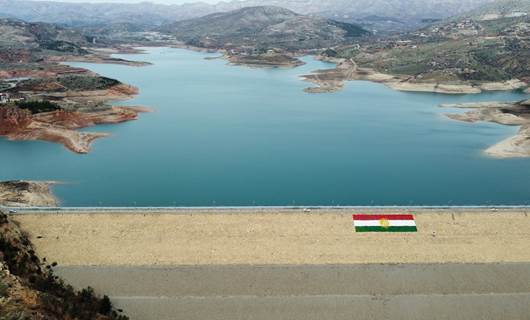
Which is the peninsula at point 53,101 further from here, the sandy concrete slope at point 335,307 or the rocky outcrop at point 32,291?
the sandy concrete slope at point 335,307

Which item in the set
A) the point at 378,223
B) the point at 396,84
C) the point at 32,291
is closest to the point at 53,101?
the point at 378,223

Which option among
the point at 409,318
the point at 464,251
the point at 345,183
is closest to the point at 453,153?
the point at 345,183

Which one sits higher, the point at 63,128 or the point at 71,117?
the point at 71,117

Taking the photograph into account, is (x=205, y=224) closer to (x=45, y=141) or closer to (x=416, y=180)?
(x=416, y=180)

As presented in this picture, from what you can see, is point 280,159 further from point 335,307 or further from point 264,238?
point 335,307

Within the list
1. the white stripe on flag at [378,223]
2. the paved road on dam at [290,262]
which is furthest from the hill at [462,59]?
the paved road on dam at [290,262]

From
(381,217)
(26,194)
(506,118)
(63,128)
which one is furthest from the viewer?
(506,118)
